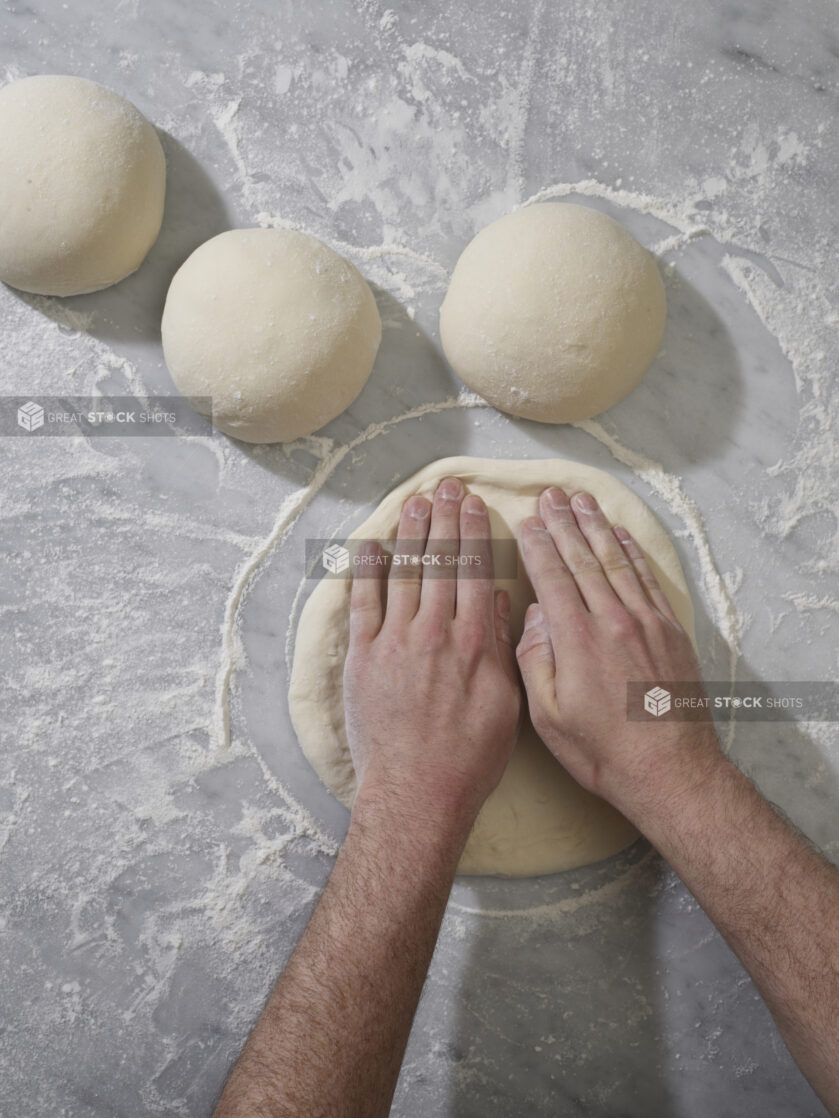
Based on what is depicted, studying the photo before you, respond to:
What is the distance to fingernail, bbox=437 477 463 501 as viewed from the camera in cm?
127

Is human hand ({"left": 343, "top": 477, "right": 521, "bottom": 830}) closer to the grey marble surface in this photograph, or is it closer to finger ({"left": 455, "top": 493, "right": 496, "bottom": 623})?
finger ({"left": 455, "top": 493, "right": 496, "bottom": 623})

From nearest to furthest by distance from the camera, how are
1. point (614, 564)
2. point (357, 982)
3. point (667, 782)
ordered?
point (357, 982) < point (667, 782) < point (614, 564)

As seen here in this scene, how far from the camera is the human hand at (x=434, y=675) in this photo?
1168 millimetres

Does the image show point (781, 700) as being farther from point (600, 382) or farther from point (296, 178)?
point (296, 178)

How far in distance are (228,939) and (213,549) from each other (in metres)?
0.68

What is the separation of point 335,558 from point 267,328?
0.40m

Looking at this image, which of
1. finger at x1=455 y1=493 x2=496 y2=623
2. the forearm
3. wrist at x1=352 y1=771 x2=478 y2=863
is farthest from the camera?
finger at x1=455 y1=493 x2=496 y2=623

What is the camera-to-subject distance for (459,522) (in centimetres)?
126

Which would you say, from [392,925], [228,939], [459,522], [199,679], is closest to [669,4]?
[459,522]

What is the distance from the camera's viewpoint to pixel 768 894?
1.07 meters

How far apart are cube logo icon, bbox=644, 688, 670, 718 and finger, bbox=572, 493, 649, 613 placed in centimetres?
13

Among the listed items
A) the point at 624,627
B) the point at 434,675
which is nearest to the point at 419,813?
the point at 434,675
